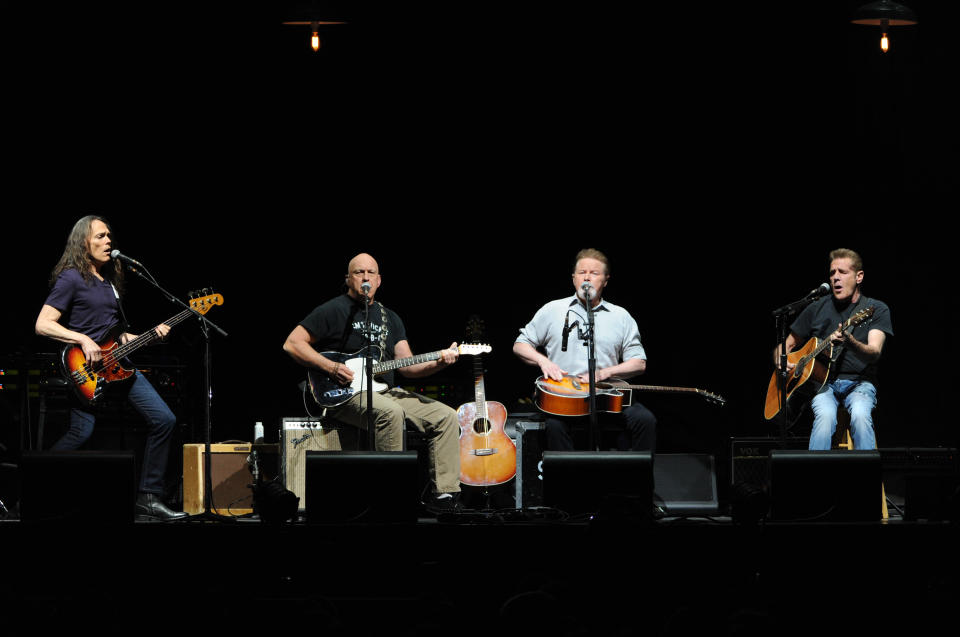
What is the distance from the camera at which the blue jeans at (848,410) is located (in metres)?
6.39

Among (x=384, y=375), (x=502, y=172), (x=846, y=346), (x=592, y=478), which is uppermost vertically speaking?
(x=502, y=172)

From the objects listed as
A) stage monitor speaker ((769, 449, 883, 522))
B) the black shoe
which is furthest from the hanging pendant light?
the black shoe

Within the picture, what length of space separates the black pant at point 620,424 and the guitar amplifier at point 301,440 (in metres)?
1.29

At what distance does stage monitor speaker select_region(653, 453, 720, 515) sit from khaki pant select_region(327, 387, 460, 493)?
131 cm

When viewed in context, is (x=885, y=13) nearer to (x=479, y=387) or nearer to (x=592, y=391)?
(x=592, y=391)

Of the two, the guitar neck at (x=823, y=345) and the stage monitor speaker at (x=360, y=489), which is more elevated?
the guitar neck at (x=823, y=345)

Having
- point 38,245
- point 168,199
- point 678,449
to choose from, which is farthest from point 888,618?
point 38,245

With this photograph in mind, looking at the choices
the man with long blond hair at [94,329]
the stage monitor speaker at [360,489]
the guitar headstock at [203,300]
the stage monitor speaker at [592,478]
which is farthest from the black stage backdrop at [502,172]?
the stage monitor speaker at [360,489]

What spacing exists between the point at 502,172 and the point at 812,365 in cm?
293

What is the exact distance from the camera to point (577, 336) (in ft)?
21.9

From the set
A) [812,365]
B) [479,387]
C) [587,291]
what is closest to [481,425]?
[479,387]

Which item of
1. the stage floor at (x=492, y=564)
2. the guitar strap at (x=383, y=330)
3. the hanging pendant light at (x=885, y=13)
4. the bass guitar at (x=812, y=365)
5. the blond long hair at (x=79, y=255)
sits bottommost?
the stage floor at (x=492, y=564)

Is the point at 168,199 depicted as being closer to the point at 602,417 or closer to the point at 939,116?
the point at 602,417

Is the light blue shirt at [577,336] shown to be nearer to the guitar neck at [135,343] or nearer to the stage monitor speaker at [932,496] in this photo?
the stage monitor speaker at [932,496]
